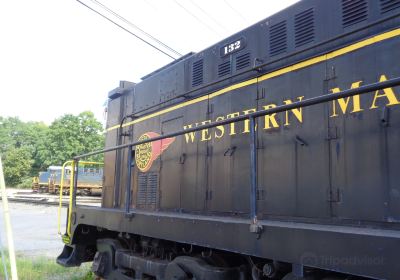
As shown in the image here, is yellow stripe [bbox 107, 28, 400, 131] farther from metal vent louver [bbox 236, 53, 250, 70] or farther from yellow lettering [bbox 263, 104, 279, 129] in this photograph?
yellow lettering [bbox 263, 104, 279, 129]

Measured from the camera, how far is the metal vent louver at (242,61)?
166 inches

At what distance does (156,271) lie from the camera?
14.5 ft

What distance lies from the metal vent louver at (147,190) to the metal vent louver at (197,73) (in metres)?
1.41

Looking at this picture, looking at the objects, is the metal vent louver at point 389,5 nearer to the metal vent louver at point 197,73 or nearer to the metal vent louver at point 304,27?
the metal vent louver at point 304,27

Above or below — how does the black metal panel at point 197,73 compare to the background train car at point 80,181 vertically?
above

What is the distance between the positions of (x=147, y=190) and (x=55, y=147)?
51015 millimetres

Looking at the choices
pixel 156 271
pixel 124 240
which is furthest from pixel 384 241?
pixel 124 240

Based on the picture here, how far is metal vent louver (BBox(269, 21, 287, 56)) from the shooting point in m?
3.79

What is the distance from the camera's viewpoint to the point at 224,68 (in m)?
4.50

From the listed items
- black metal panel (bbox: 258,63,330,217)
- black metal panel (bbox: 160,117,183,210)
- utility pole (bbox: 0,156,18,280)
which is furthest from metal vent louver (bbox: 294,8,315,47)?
utility pole (bbox: 0,156,18,280)

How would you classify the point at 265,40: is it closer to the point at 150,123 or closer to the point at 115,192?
the point at 150,123

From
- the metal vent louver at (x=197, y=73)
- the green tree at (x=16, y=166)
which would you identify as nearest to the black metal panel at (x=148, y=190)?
the metal vent louver at (x=197, y=73)

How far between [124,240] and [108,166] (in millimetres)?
1624

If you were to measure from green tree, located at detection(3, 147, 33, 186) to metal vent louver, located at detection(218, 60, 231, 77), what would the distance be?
57094 mm
